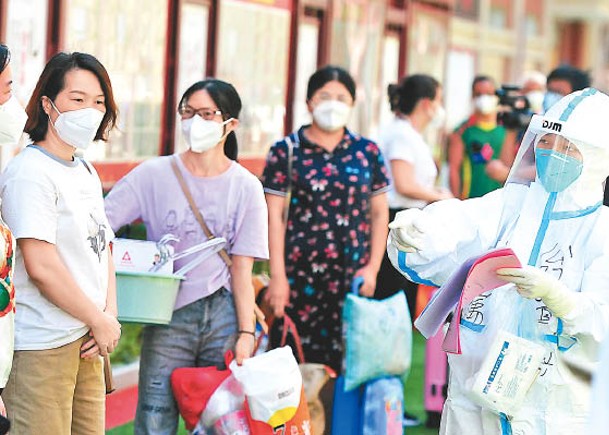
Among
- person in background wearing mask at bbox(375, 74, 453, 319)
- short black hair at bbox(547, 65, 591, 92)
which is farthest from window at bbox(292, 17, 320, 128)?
short black hair at bbox(547, 65, 591, 92)

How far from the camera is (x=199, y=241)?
5391mm

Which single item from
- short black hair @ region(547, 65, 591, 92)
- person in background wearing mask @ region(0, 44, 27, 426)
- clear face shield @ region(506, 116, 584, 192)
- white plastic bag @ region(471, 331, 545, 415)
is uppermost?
short black hair @ region(547, 65, 591, 92)

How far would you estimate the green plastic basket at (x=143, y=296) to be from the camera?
5125mm

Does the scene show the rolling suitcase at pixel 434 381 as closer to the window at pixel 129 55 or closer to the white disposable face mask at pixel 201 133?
the window at pixel 129 55

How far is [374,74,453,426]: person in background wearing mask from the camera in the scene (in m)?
7.74

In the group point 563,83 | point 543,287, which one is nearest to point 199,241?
point 543,287

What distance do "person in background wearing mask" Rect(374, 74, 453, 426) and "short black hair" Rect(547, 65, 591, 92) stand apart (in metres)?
0.68

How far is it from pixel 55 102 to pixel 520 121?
5347mm

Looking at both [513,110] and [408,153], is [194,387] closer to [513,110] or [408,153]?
[408,153]

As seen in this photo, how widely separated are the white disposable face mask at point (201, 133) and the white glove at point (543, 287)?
1.46 m

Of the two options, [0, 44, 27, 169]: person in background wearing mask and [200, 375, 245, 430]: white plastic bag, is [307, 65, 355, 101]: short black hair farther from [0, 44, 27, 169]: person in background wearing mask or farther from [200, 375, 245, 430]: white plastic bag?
[0, 44, 27, 169]: person in background wearing mask

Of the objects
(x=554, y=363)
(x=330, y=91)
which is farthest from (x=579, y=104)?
(x=330, y=91)

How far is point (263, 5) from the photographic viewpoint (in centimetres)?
1158

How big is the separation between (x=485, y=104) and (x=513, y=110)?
473 mm
